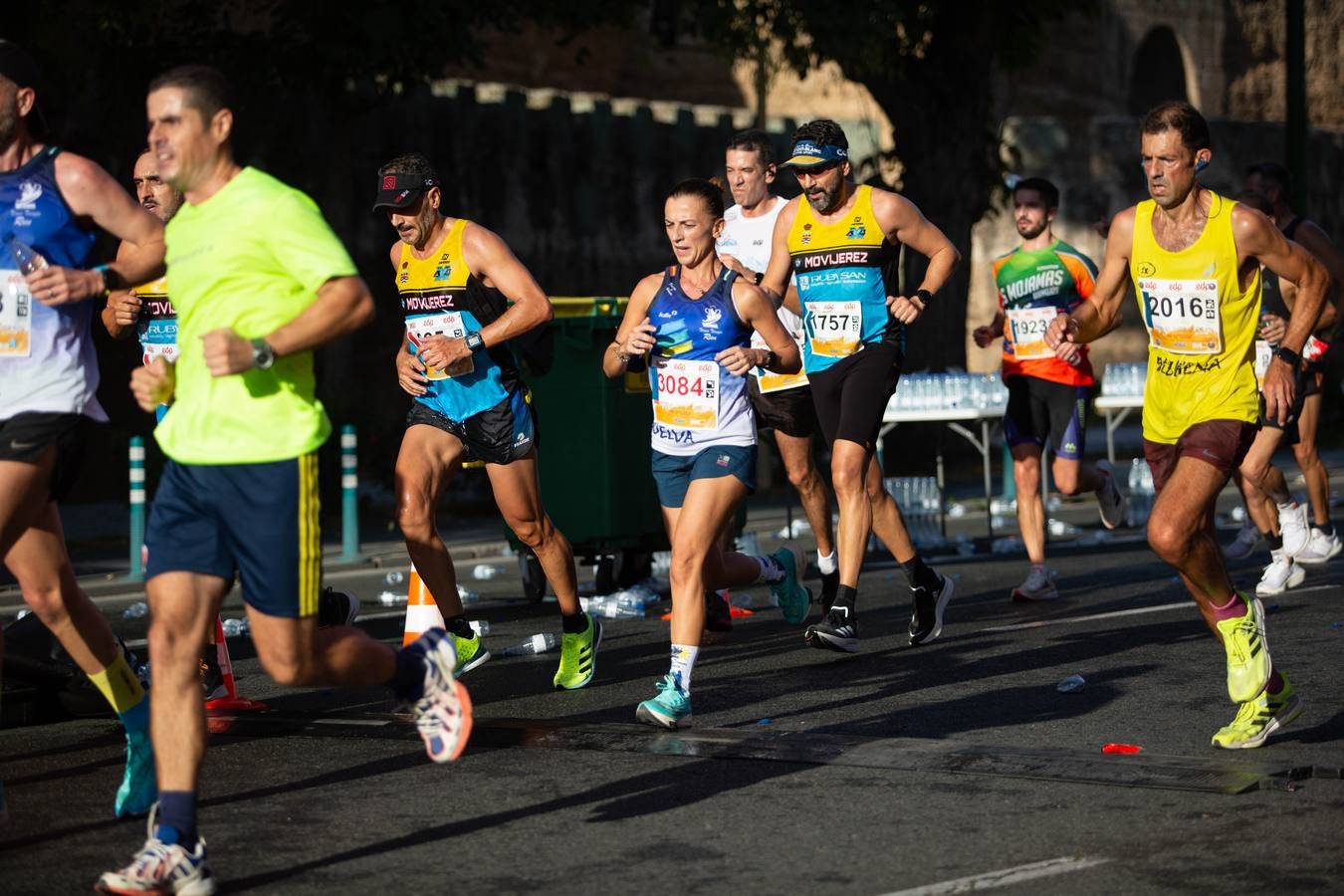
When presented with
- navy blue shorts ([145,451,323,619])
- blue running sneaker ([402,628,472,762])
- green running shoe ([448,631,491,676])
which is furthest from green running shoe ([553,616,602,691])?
navy blue shorts ([145,451,323,619])

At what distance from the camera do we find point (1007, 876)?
551 cm

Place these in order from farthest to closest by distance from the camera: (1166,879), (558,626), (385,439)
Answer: (385,439) < (558,626) < (1166,879)

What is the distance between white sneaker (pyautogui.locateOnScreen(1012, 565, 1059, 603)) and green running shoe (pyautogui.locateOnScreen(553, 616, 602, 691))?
11.8 feet

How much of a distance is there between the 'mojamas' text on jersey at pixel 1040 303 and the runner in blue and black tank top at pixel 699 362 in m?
4.23

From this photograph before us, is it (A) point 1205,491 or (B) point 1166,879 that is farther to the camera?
(A) point 1205,491

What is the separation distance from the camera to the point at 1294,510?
12648 millimetres

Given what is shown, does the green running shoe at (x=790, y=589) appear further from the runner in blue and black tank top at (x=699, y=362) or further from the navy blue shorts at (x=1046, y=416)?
Answer: the navy blue shorts at (x=1046, y=416)

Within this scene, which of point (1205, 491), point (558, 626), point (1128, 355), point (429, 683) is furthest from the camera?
point (1128, 355)

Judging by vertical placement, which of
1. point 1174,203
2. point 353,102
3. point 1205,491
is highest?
point 353,102

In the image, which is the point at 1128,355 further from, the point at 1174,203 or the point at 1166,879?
the point at 1166,879

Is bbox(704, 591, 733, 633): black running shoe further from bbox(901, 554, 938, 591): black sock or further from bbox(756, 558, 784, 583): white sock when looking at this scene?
bbox(901, 554, 938, 591): black sock

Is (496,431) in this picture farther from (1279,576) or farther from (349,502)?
(349,502)

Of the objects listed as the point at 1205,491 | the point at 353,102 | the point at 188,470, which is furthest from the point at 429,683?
the point at 353,102

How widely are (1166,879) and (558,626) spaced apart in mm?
6058
